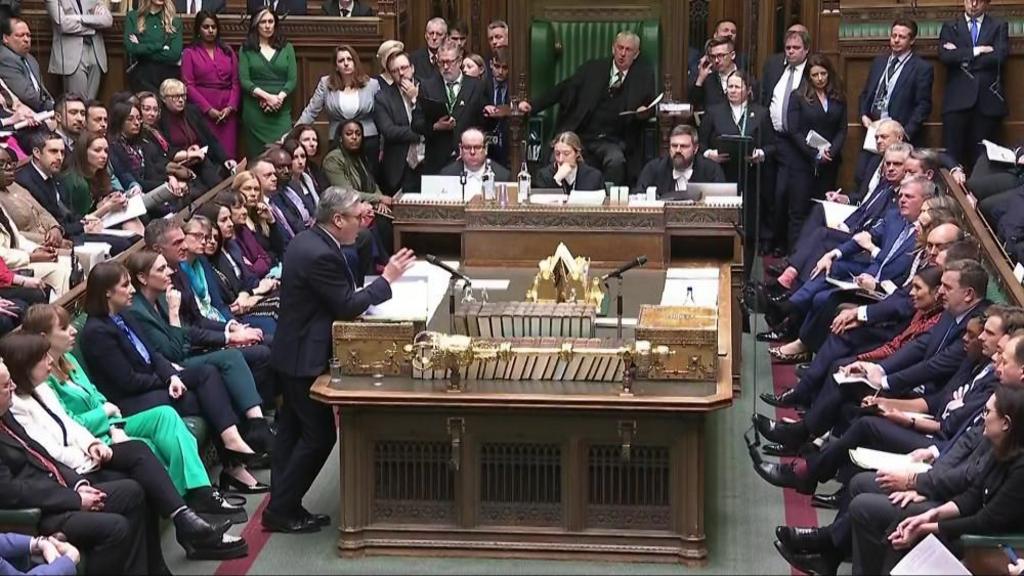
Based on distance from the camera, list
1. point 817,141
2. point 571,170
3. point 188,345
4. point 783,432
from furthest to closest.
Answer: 1. point 817,141
2. point 571,170
3. point 783,432
4. point 188,345

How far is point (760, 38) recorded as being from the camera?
13.9 m

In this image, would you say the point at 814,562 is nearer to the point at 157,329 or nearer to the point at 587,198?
the point at 157,329

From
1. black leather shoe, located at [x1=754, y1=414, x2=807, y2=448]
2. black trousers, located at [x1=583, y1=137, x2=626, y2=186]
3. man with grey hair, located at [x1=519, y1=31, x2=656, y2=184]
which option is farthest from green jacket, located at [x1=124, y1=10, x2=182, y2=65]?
black leather shoe, located at [x1=754, y1=414, x2=807, y2=448]

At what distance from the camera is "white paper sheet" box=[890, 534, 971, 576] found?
6.25 m

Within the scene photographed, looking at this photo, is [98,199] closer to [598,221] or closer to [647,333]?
[598,221]

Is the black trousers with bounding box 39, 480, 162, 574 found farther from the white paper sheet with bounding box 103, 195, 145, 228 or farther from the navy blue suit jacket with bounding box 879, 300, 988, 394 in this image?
the white paper sheet with bounding box 103, 195, 145, 228

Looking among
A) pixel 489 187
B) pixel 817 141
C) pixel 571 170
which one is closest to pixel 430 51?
pixel 571 170

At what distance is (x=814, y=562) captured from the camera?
7.61m

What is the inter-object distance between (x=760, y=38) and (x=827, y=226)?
3023mm

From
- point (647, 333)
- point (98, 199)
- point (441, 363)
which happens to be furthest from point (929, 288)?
point (98, 199)

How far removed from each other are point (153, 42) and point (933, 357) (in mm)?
6762

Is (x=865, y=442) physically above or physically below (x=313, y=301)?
below

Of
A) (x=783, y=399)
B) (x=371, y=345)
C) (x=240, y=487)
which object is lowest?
(x=240, y=487)

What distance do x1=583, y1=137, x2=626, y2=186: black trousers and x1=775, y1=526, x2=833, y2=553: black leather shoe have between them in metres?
5.05
